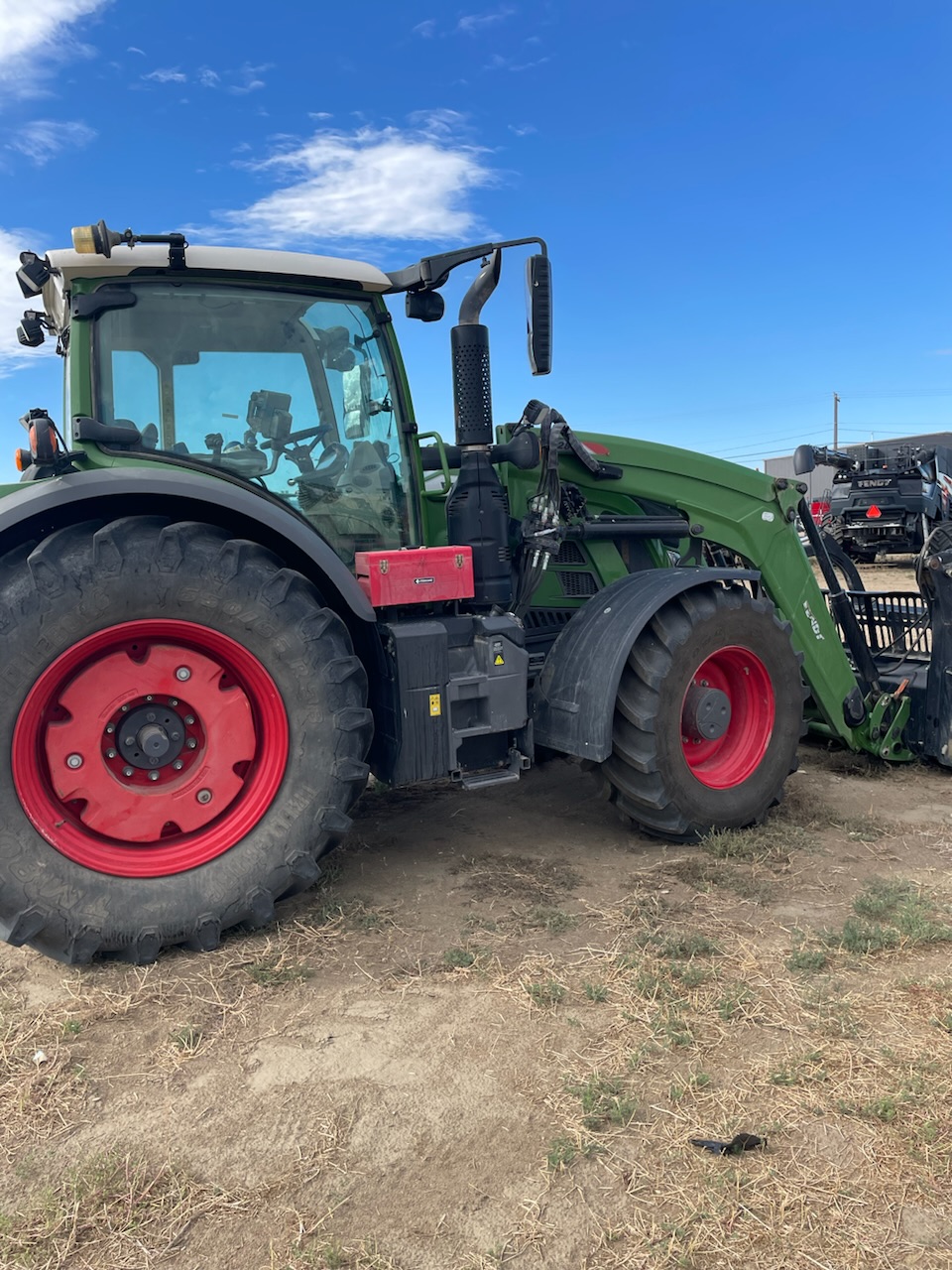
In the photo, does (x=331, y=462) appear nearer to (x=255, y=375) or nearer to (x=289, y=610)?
(x=255, y=375)

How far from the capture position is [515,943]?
3.50 meters

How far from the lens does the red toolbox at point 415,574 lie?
391 cm

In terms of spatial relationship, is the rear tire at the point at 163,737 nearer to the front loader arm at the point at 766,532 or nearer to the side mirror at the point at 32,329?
the side mirror at the point at 32,329

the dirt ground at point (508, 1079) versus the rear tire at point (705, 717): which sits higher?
the rear tire at point (705, 717)

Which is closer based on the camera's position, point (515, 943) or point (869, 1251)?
point (869, 1251)

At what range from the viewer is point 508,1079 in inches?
105

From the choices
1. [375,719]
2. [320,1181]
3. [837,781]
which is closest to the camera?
[320,1181]

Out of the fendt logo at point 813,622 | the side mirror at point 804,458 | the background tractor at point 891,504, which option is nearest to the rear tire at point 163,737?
the fendt logo at point 813,622

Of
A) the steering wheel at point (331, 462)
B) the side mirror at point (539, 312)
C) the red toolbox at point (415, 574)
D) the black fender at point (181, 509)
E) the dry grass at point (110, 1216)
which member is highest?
the side mirror at point (539, 312)

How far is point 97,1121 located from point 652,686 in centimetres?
272

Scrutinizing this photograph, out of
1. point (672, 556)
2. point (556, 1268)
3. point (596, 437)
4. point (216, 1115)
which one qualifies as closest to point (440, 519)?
point (596, 437)

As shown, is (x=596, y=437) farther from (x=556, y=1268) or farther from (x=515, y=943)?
(x=556, y=1268)

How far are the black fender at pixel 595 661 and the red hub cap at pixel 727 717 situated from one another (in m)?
0.43

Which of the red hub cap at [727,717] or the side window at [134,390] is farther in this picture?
the red hub cap at [727,717]
